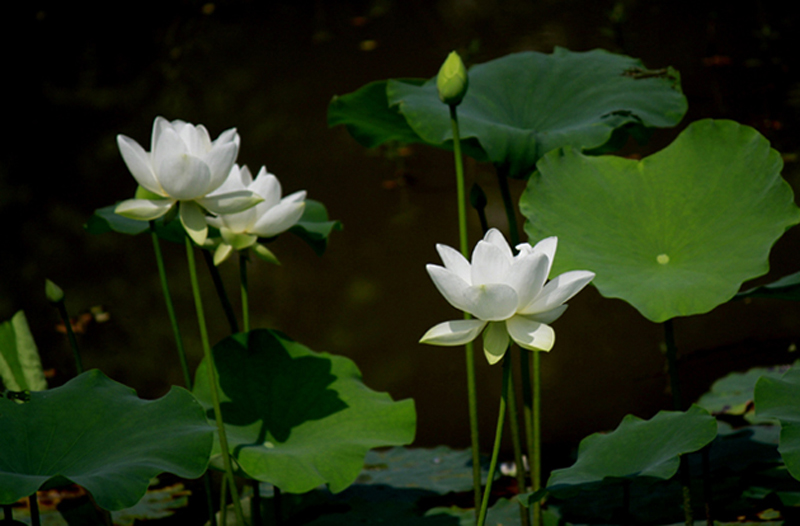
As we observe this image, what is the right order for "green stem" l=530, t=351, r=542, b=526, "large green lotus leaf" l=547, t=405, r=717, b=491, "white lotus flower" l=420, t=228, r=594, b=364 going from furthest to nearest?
"green stem" l=530, t=351, r=542, b=526, "large green lotus leaf" l=547, t=405, r=717, b=491, "white lotus flower" l=420, t=228, r=594, b=364

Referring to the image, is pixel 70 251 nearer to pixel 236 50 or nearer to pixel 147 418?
pixel 236 50

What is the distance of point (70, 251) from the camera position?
112 inches

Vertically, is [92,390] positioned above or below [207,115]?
below

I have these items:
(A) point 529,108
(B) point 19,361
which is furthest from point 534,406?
(B) point 19,361

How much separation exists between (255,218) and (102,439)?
0.41m

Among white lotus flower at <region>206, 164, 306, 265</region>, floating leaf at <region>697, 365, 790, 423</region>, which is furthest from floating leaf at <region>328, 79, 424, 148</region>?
floating leaf at <region>697, 365, 790, 423</region>

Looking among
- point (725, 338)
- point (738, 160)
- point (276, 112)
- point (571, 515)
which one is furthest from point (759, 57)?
point (571, 515)

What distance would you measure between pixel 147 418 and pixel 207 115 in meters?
2.62

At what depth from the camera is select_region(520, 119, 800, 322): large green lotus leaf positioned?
104 centimetres

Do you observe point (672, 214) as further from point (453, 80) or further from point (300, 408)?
point (300, 408)

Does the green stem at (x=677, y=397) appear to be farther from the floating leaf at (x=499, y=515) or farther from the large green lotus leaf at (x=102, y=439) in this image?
the large green lotus leaf at (x=102, y=439)

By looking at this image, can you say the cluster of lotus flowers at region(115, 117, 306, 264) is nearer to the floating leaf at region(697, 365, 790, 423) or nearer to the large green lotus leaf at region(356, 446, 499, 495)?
the large green lotus leaf at region(356, 446, 499, 495)

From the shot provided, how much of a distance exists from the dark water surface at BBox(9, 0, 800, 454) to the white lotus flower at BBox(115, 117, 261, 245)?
1.17 metres

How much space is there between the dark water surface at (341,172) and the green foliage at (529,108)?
93 cm
